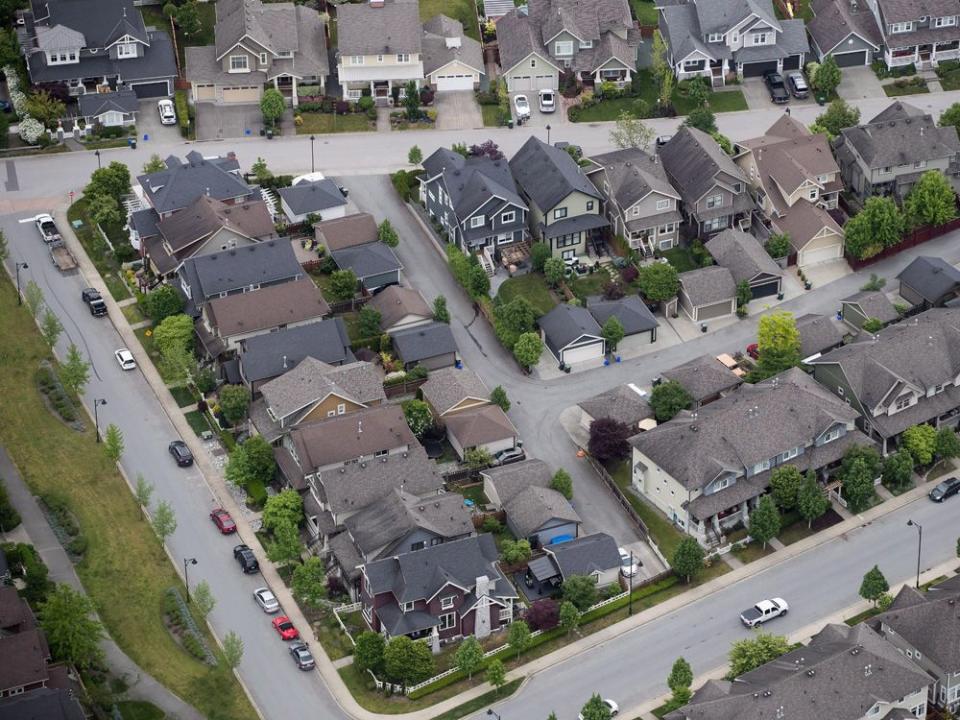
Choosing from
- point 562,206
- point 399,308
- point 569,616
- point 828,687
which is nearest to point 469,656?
point 569,616

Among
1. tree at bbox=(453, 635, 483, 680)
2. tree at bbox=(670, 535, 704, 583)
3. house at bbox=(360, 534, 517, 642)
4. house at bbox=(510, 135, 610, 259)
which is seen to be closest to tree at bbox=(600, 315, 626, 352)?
house at bbox=(510, 135, 610, 259)

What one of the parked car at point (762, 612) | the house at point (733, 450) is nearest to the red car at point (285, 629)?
the house at point (733, 450)

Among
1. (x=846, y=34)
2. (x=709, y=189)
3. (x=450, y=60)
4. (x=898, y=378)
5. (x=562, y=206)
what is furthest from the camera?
(x=846, y=34)

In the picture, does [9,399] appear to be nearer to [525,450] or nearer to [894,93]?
[525,450]

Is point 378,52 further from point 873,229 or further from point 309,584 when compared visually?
point 309,584

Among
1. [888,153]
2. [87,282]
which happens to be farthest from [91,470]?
[888,153]
